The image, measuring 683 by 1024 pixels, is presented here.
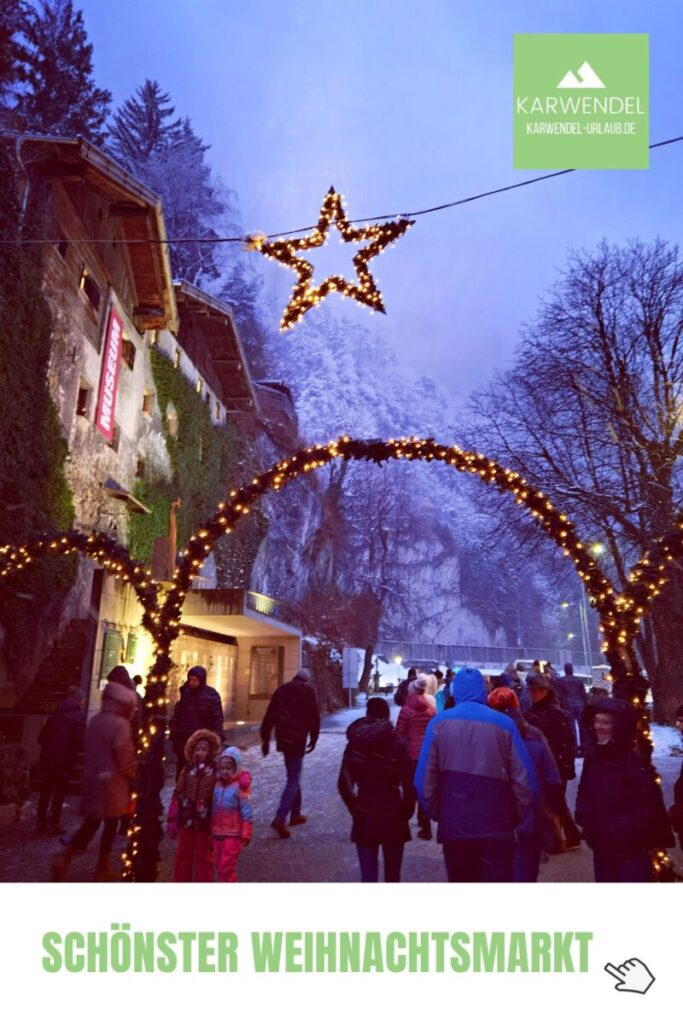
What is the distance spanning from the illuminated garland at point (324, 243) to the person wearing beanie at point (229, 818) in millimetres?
4545

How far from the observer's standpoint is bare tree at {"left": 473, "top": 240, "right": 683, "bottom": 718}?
16.2m

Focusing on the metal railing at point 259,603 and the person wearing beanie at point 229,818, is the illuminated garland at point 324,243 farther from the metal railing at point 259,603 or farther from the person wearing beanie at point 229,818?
the metal railing at point 259,603

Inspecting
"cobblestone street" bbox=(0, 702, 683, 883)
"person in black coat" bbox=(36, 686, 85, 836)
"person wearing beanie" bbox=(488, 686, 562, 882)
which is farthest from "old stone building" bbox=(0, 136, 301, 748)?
"person wearing beanie" bbox=(488, 686, 562, 882)

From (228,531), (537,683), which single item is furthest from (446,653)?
(228,531)

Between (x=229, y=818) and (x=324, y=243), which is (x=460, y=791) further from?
(x=324, y=243)

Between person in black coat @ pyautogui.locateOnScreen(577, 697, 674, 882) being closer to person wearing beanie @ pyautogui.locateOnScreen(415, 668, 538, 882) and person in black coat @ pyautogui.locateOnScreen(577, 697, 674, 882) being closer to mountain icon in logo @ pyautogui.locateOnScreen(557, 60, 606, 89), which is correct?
person wearing beanie @ pyautogui.locateOnScreen(415, 668, 538, 882)

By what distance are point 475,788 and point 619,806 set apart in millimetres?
980

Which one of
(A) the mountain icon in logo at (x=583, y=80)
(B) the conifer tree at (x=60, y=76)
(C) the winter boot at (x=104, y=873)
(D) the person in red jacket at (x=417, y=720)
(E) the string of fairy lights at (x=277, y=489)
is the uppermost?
(B) the conifer tree at (x=60, y=76)

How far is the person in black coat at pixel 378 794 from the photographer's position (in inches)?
183

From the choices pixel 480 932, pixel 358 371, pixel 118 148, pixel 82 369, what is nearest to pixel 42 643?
pixel 82 369

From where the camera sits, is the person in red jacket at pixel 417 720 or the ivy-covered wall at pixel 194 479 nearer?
the person in red jacket at pixel 417 720

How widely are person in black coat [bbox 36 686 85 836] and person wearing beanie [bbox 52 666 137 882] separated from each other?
2202 millimetres

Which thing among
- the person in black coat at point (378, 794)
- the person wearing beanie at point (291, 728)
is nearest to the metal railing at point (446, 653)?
the person wearing beanie at point (291, 728)

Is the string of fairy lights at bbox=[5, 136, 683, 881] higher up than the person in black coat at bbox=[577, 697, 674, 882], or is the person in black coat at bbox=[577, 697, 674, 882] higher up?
the string of fairy lights at bbox=[5, 136, 683, 881]
